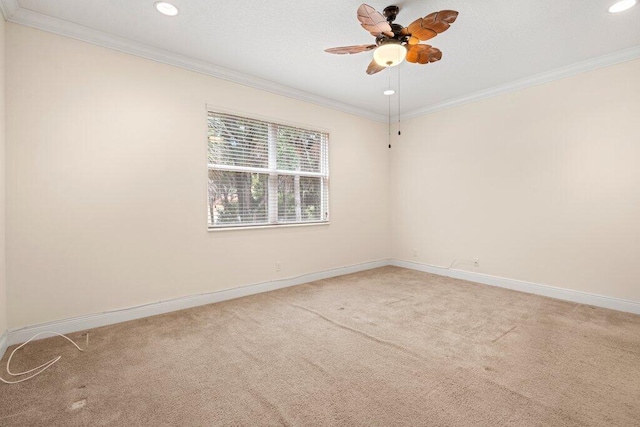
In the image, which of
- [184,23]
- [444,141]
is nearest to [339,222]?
[444,141]

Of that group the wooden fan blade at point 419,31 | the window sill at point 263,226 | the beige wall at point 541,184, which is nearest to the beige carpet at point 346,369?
the beige wall at point 541,184

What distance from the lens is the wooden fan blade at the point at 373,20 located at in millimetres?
2016

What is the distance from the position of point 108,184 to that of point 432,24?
121 inches

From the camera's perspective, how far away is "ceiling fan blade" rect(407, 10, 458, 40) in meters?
1.98

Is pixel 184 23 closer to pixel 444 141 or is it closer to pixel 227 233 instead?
pixel 227 233

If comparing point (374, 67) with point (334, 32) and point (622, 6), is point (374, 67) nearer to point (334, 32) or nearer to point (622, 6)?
point (334, 32)

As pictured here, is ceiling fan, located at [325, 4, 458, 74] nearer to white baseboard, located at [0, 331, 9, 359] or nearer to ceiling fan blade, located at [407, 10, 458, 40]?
ceiling fan blade, located at [407, 10, 458, 40]

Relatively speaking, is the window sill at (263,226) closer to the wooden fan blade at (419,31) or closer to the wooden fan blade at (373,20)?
Result: the wooden fan blade at (373,20)

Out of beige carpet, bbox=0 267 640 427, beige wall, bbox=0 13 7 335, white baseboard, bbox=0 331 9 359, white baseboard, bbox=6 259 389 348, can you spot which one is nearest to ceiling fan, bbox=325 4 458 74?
beige carpet, bbox=0 267 640 427

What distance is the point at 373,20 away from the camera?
2119mm

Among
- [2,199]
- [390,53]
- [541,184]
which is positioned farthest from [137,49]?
[541,184]

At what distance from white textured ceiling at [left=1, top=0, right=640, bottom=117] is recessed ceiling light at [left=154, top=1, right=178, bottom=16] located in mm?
54

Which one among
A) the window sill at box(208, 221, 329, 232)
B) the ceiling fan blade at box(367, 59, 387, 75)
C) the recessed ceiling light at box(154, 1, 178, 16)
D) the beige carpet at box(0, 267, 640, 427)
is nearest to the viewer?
the beige carpet at box(0, 267, 640, 427)

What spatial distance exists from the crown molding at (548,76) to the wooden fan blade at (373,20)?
99.8 inches
